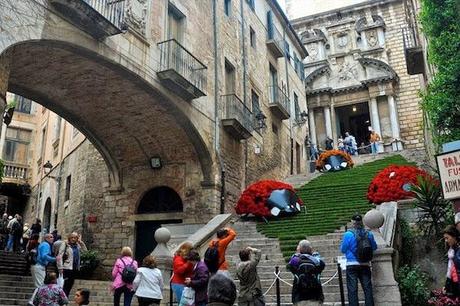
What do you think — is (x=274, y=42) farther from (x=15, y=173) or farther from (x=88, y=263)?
(x=15, y=173)

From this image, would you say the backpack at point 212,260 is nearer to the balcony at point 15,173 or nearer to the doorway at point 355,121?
the balcony at point 15,173

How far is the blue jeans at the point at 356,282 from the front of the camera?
7020 millimetres

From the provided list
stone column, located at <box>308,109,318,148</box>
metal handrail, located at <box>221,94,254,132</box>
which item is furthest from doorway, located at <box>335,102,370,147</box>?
metal handrail, located at <box>221,94,254,132</box>

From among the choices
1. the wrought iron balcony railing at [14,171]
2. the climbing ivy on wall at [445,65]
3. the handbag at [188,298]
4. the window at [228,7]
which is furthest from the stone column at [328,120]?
the handbag at [188,298]

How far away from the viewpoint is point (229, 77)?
18.7 meters

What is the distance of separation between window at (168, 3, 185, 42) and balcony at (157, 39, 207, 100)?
0.92 meters

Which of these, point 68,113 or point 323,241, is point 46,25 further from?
point 323,241

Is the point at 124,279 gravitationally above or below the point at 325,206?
below

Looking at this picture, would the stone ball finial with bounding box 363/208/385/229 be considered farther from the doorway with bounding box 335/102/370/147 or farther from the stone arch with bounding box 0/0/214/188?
the doorway with bounding box 335/102/370/147

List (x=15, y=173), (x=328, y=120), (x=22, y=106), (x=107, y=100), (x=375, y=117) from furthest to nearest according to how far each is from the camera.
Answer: (x=328, y=120) → (x=375, y=117) → (x=22, y=106) → (x=15, y=173) → (x=107, y=100)

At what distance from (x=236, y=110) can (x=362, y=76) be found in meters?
19.5

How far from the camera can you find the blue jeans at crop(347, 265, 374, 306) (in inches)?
276

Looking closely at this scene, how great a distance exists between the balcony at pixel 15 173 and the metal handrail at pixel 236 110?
15759mm

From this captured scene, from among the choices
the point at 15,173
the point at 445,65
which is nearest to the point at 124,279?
the point at 445,65
